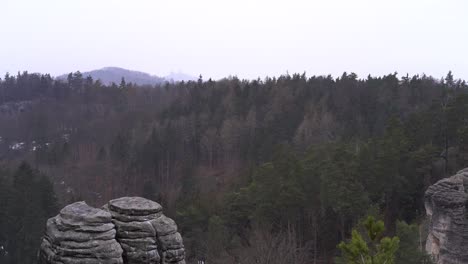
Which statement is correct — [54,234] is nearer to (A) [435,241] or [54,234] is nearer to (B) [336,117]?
(A) [435,241]

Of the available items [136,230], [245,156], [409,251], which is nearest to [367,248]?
[136,230]

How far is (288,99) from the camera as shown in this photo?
5409cm

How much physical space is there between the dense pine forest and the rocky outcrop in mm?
8519

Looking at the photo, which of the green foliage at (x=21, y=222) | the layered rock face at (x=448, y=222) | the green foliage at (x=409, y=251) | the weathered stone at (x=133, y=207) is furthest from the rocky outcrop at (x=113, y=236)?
the green foliage at (x=21, y=222)

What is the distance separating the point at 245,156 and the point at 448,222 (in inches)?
1298

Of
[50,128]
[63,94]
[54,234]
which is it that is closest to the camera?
[54,234]

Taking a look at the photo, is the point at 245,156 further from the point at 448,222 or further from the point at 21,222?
the point at 448,222

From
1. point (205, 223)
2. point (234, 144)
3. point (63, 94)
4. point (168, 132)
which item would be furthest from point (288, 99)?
point (63, 94)

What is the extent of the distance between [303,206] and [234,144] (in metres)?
28.0

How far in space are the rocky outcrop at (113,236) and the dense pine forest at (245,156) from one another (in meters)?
8.52

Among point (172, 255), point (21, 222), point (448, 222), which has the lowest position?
point (21, 222)

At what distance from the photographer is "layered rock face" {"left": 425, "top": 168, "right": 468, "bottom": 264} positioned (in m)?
14.5

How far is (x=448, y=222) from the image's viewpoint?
14.8 m

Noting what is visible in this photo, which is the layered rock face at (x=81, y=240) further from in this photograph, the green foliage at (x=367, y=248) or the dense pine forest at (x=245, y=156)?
the dense pine forest at (x=245, y=156)
